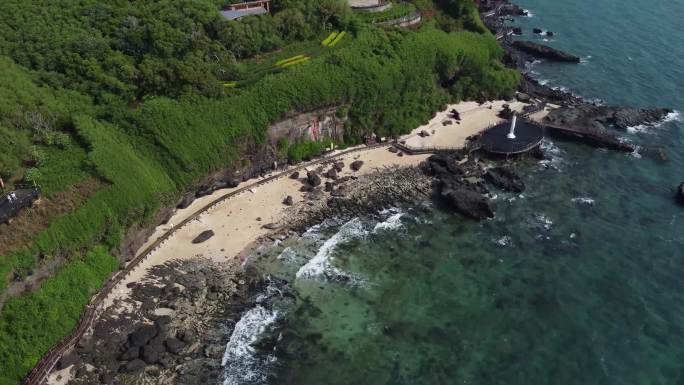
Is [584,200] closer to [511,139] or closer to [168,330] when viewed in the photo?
[511,139]

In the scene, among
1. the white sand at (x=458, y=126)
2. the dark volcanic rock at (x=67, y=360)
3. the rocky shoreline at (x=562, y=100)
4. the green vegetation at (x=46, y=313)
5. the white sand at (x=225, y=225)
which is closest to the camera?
the green vegetation at (x=46, y=313)

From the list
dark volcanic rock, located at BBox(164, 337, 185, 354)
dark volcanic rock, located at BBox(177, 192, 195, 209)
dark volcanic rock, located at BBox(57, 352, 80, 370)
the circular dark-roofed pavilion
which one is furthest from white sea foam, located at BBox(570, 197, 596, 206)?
dark volcanic rock, located at BBox(57, 352, 80, 370)

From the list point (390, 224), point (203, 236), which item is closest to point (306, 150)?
point (390, 224)

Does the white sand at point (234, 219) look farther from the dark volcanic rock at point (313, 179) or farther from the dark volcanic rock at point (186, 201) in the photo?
the dark volcanic rock at point (313, 179)

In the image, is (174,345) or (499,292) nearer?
(174,345)

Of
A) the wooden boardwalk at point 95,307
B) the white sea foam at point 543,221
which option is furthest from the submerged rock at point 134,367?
the white sea foam at point 543,221

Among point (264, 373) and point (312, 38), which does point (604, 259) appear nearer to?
point (264, 373)
